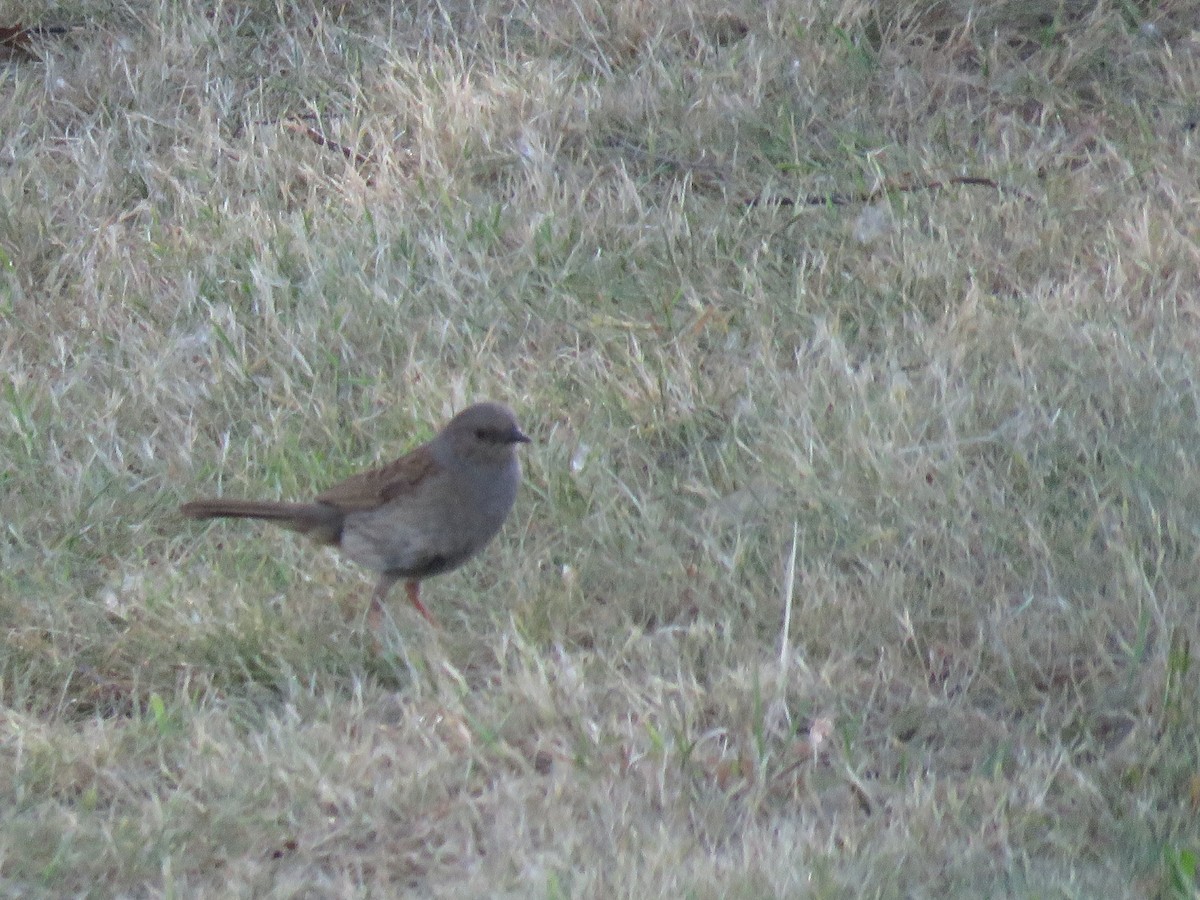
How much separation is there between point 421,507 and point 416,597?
299mm

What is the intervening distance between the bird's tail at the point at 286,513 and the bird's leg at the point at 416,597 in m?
0.24

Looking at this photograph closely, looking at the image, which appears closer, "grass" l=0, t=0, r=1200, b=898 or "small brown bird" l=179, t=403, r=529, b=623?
"grass" l=0, t=0, r=1200, b=898

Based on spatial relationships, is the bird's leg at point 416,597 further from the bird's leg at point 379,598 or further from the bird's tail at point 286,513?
the bird's tail at point 286,513

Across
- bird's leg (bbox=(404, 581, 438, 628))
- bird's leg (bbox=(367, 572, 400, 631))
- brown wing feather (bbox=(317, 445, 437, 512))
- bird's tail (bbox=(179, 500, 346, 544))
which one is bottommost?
bird's leg (bbox=(404, 581, 438, 628))

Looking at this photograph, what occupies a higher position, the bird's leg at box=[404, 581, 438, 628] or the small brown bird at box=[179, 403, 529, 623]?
the small brown bird at box=[179, 403, 529, 623]

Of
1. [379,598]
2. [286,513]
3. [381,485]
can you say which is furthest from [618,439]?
[286,513]

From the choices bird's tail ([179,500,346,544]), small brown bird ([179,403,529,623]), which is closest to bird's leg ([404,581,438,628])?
small brown bird ([179,403,529,623])

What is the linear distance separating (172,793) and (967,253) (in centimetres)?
347

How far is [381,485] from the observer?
527 cm

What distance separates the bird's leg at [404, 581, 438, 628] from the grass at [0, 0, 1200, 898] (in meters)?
0.06

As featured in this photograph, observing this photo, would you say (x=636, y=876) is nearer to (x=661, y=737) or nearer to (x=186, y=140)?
(x=661, y=737)

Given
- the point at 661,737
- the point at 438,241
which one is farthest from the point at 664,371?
the point at 661,737

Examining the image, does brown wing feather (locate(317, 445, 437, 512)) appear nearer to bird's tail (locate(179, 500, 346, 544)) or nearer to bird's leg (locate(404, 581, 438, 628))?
bird's tail (locate(179, 500, 346, 544))

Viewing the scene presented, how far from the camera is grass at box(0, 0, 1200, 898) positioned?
13.9 ft
